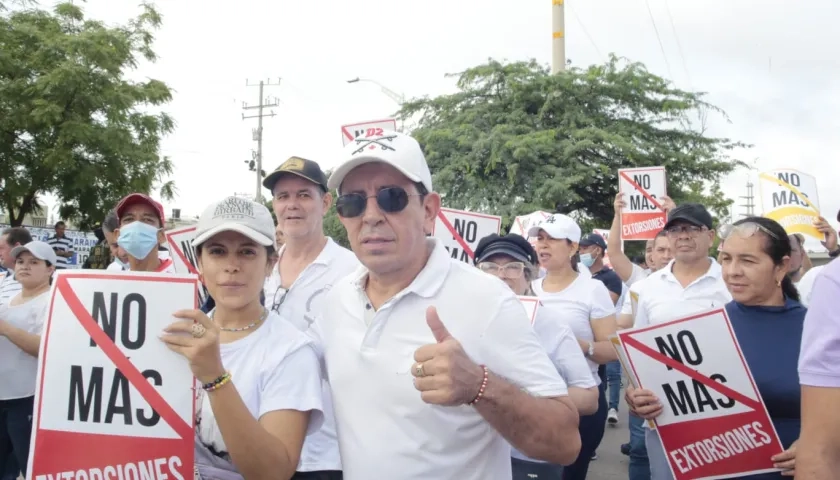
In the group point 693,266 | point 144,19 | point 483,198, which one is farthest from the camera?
point 483,198

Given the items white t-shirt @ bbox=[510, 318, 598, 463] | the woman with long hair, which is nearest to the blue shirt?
the woman with long hair

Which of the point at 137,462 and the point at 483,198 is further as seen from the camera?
the point at 483,198

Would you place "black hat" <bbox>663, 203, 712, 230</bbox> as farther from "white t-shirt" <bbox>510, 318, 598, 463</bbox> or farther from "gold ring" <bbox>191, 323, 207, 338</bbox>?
"gold ring" <bbox>191, 323, 207, 338</bbox>

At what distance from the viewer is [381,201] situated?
2137mm

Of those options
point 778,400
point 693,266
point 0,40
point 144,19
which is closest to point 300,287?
point 778,400

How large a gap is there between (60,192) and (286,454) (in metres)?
16.1

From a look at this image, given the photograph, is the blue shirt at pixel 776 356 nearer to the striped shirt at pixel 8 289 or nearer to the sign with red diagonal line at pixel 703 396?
the sign with red diagonal line at pixel 703 396

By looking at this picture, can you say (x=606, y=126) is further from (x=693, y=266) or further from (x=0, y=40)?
(x=693, y=266)

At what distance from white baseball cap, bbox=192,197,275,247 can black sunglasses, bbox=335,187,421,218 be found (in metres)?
0.40

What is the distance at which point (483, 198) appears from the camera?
24.2 metres

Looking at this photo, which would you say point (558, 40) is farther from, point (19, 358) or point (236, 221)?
point (236, 221)

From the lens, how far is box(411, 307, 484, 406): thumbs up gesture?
1.77 meters

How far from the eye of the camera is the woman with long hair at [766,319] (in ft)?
9.85

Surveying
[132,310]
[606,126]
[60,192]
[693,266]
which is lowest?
[132,310]
